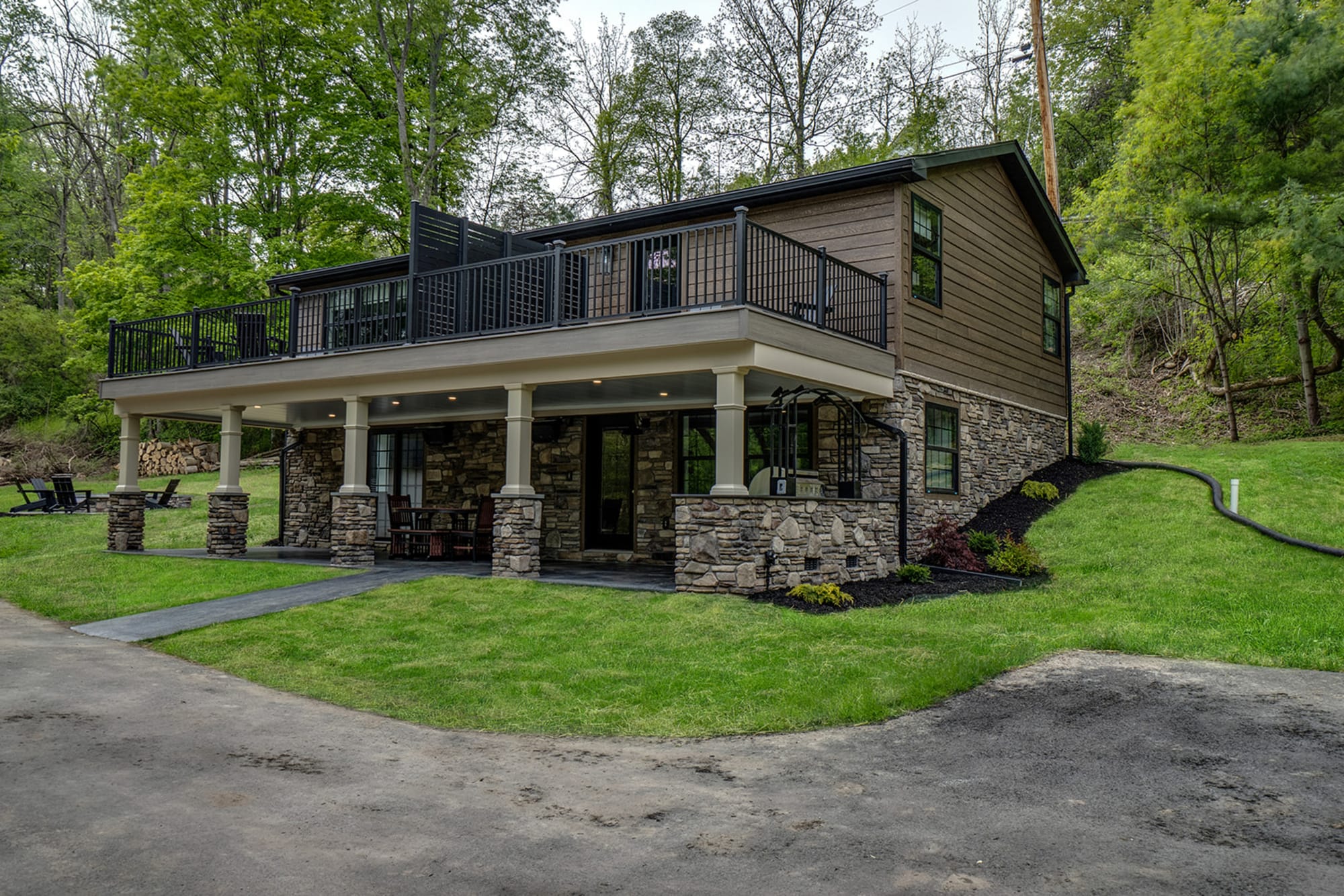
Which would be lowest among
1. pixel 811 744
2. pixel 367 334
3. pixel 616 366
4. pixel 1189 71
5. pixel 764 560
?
pixel 811 744

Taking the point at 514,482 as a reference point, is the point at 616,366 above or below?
above

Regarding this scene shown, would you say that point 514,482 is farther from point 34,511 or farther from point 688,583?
point 34,511

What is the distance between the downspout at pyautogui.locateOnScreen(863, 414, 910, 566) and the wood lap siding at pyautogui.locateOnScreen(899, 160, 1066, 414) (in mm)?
1048

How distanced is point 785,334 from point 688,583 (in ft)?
9.71

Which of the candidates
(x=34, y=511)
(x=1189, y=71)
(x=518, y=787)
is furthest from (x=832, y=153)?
(x=518, y=787)

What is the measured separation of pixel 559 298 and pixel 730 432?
9.57 ft

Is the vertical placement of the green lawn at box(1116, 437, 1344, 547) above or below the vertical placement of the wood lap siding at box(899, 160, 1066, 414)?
below

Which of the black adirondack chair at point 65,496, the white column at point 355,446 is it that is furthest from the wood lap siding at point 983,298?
the black adirondack chair at point 65,496

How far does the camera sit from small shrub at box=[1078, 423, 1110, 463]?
1723 cm

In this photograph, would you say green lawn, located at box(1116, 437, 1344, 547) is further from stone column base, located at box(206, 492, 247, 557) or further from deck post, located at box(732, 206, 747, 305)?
stone column base, located at box(206, 492, 247, 557)

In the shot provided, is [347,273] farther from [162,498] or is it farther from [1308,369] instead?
[1308,369]

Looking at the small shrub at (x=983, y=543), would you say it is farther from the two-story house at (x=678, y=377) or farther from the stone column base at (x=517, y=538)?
the stone column base at (x=517, y=538)

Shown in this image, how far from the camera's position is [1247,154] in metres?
16.6

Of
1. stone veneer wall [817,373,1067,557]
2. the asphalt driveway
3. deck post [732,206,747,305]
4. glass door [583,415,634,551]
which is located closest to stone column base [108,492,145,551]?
glass door [583,415,634,551]
